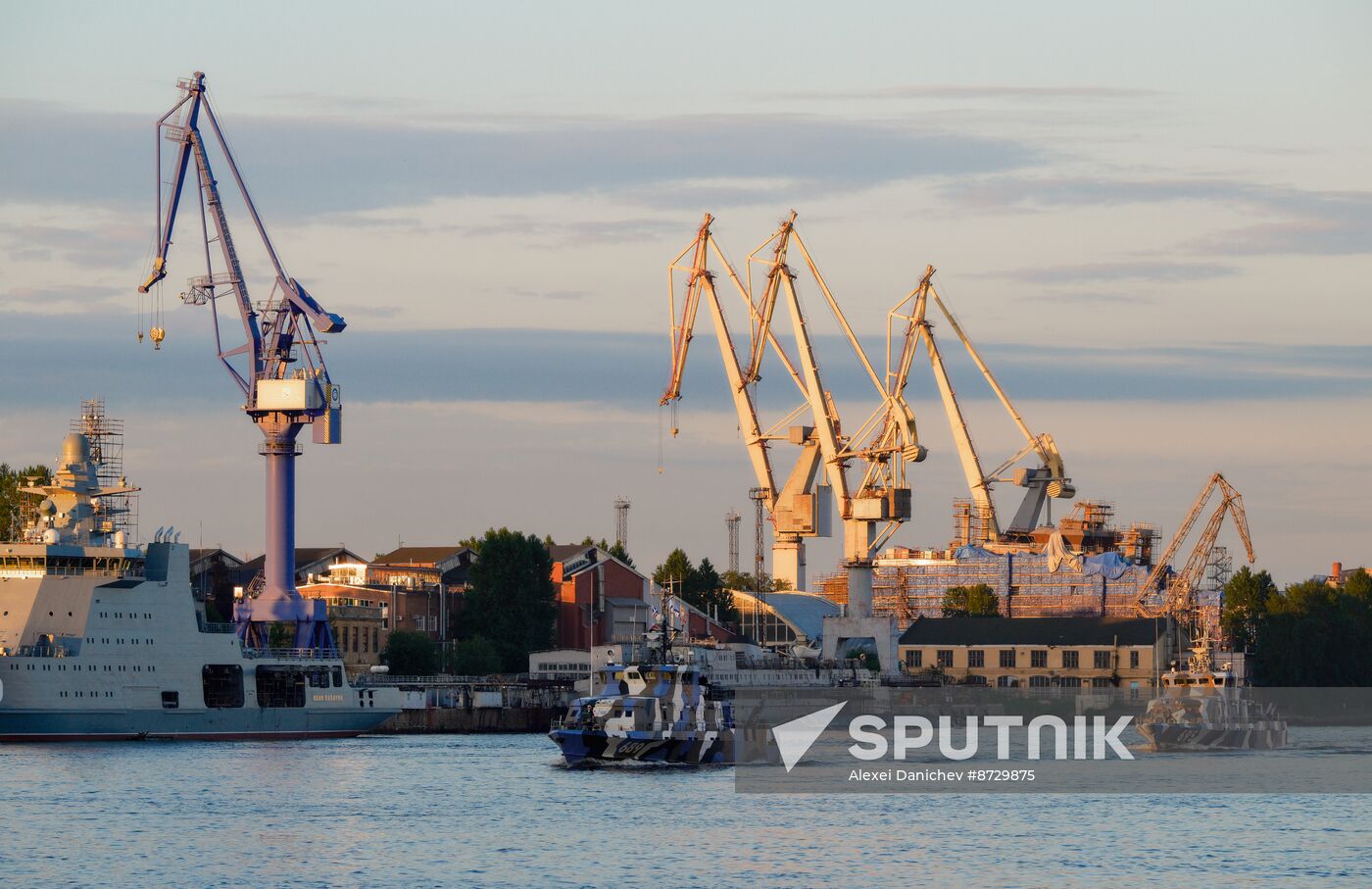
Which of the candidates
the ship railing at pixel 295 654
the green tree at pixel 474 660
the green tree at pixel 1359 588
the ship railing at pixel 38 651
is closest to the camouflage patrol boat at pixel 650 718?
the ship railing at pixel 38 651

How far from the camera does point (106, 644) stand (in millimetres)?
93062

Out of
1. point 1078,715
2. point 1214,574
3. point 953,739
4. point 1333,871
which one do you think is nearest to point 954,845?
point 1333,871

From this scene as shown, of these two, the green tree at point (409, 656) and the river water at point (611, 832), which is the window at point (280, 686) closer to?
the green tree at point (409, 656)

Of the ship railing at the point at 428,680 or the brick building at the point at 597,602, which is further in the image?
the brick building at the point at 597,602

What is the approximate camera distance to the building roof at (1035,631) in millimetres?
156125

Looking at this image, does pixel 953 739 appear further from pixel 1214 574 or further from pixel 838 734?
pixel 1214 574

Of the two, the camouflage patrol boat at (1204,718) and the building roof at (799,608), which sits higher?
the building roof at (799,608)

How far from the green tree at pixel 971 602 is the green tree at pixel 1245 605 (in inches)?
669

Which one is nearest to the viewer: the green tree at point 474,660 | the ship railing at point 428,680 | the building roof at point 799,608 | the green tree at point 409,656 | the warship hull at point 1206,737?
the warship hull at point 1206,737

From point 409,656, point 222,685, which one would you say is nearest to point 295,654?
point 222,685

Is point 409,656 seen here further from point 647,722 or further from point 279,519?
point 647,722

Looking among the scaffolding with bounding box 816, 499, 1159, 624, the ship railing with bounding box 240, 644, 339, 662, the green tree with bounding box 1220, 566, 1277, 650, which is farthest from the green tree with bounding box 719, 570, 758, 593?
the ship railing with bounding box 240, 644, 339, 662

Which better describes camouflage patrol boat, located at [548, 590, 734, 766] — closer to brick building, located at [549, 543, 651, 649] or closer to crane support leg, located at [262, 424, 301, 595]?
crane support leg, located at [262, 424, 301, 595]

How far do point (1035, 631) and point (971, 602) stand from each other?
10.6m
